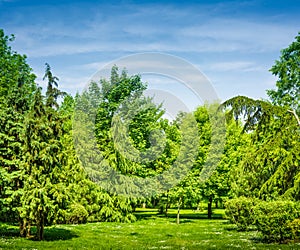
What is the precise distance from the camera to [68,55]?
20891mm

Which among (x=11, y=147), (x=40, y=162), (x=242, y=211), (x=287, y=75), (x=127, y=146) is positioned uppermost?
(x=287, y=75)

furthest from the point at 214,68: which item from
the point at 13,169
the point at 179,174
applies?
the point at 179,174

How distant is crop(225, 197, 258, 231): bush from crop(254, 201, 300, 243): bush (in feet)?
20.5

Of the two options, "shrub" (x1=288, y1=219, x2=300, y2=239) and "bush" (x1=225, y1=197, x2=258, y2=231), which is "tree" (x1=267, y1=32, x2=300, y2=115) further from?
"shrub" (x1=288, y1=219, x2=300, y2=239)

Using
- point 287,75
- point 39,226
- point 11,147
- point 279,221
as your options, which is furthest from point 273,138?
point 287,75

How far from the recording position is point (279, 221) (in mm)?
16156

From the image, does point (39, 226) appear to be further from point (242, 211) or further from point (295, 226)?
point (242, 211)

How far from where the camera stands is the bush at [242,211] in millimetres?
23188

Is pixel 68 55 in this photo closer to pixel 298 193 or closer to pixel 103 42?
pixel 103 42

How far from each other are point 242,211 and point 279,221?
25.0 feet

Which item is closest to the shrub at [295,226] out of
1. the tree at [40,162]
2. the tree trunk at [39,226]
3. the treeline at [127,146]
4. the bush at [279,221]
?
the bush at [279,221]

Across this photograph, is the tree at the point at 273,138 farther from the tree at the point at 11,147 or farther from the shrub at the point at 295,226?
the tree at the point at 11,147

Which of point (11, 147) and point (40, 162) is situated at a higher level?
point (11, 147)

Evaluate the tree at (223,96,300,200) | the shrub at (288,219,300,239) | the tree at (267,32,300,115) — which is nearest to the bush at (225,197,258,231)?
the tree at (223,96,300,200)
